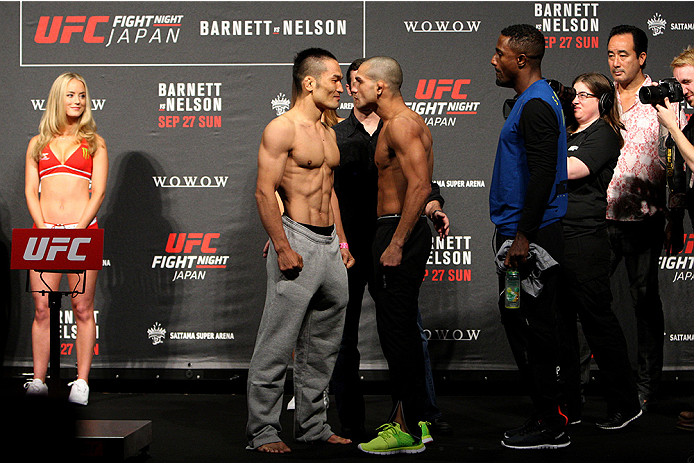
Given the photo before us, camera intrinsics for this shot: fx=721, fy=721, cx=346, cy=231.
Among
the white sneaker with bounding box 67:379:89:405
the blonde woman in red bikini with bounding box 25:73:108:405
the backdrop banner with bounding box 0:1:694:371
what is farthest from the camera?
the backdrop banner with bounding box 0:1:694:371

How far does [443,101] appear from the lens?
488 cm

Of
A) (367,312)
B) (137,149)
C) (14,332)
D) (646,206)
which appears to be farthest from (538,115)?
(14,332)

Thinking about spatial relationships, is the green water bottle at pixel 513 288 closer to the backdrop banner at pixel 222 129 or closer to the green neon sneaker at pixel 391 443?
the green neon sneaker at pixel 391 443

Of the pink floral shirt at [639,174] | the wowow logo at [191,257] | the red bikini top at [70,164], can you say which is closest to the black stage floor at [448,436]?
the wowow logo at [191,257]

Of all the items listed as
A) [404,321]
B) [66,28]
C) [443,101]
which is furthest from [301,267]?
[66,28]

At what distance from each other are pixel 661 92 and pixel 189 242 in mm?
3048

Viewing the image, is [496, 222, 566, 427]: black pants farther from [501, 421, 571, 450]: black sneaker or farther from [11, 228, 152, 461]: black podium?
[11, 228, 152, 461]: black podium

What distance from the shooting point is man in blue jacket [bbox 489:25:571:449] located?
312 cm

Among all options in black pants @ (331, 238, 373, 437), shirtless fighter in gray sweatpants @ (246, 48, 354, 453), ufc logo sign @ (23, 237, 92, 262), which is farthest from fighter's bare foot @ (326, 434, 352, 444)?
ufc logo sign @ (23, 237, 92, 262)

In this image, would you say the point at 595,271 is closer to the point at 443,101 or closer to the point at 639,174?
the point at 639,174

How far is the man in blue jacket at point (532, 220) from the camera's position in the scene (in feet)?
10.2

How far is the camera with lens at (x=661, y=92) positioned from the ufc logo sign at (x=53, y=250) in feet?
8.90

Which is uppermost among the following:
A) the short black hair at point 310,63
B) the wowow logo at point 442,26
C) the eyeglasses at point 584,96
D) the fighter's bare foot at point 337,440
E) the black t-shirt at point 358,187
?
the wowow logo at point 442,26

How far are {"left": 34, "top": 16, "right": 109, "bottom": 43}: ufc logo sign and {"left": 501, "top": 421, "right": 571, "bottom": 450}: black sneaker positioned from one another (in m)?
3.74
